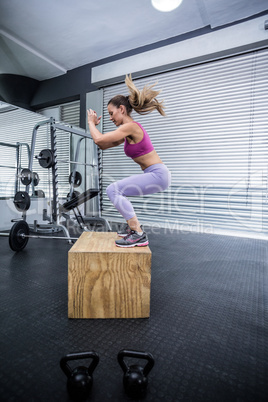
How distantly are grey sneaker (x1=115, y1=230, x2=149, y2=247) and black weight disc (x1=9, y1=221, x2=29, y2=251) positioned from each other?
133 cm

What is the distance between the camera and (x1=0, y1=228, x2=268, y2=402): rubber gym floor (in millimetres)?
732

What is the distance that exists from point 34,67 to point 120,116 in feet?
12.7

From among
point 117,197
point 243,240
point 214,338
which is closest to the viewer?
point 214,338

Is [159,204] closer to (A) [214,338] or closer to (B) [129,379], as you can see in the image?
(A) [214,338]

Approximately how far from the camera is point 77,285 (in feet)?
3.64

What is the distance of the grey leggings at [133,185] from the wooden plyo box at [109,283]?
0.26 meters

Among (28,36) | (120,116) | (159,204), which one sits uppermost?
(28,36)

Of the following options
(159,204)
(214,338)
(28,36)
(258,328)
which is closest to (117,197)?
(214,338)

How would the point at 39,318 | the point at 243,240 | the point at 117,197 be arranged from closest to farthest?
the point at 39,318
the point at 117,197
the point at 243,240

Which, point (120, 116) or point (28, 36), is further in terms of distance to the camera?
point (28, 36)

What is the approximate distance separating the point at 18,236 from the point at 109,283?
56.9 inches

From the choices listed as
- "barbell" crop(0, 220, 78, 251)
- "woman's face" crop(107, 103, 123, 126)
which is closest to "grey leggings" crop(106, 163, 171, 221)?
"woman's face" crop(107, 103, 123, 126)

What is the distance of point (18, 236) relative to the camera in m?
2.21

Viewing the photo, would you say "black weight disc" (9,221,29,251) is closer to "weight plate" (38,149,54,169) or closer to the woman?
"weight plate" (38,149,54,169)
